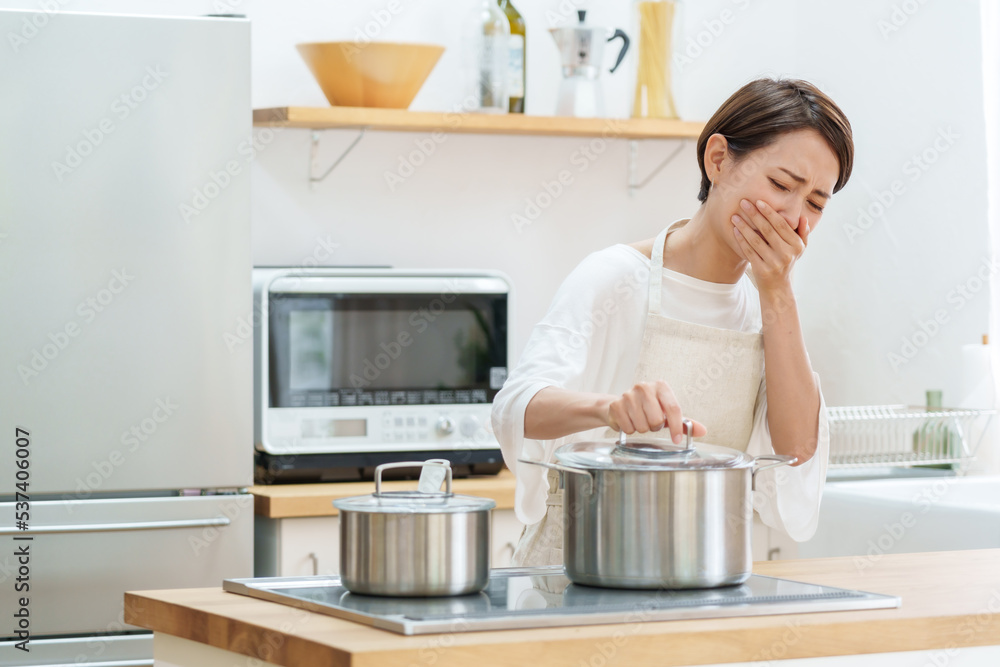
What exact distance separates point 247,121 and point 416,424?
2.17ft

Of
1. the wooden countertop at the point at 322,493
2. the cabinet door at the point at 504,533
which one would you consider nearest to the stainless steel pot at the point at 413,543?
the wooden countertop at the point at 322,493

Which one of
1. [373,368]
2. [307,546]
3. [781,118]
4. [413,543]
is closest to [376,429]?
[373,368]

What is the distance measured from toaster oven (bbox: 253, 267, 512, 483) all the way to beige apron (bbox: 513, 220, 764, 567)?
0.92 metres

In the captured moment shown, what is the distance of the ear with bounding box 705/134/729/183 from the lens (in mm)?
1405

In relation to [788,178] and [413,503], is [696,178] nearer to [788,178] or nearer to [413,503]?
[788,178]

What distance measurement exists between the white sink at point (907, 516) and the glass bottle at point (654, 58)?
93 cm

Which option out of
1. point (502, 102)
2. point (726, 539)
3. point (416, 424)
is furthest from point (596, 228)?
point (726, 539)

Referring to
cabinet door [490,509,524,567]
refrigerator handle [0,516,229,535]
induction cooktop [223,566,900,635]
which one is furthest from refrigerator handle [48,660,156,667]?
induction cooktop [223,566,900,635]

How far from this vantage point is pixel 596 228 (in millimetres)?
2881

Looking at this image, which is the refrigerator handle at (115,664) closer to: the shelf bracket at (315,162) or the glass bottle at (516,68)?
the shelf bracket at (315,162)

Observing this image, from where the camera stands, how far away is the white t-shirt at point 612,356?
4.33ft

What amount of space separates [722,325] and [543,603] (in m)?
0.55

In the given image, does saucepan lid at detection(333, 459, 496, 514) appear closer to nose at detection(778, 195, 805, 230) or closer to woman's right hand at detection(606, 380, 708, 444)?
woman's right hand at detection(606, 380, 708, 444)

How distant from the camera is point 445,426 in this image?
93.2 inches
